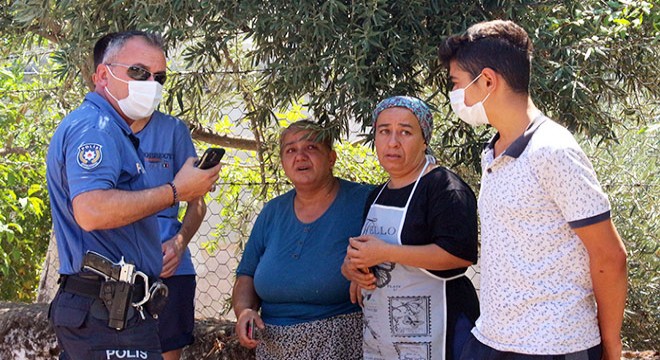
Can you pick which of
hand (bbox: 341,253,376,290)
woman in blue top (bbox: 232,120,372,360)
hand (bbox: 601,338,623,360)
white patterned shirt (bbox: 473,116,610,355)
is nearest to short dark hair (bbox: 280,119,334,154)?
woman in blue top (bbox: 232,120,372,360)

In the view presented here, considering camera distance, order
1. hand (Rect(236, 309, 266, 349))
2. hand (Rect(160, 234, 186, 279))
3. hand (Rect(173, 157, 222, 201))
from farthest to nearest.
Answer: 1. hand (Rect(236, 309, 266, 349))
2. hand (Rect(160, 234, 186, 279))
3. hand (Rect(173, 157, 222, 201))

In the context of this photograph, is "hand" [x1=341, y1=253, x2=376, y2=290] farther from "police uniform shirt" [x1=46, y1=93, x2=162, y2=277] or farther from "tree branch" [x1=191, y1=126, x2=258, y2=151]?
"tree branch" [x1=191, y1=126, x2=258, y2=151]

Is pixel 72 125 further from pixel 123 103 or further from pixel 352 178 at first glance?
pixel 352 178

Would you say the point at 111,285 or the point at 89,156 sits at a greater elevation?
the point at 89,156

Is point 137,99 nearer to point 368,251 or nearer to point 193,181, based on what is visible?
point 193,181

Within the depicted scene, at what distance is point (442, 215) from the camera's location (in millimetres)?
3391

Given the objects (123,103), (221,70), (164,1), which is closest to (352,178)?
(221,70)

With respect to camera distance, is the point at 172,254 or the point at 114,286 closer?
the point at 114,286

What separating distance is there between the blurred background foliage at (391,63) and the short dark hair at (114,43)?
13.6 inches

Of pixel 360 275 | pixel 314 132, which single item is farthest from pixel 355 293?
pixel 314 132

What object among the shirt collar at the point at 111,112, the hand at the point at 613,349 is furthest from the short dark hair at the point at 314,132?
the hand at the point at 613,349

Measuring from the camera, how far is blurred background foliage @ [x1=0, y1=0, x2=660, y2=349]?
11.6 feet

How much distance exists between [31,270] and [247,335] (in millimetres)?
3887

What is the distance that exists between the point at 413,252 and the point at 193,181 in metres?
0.83
